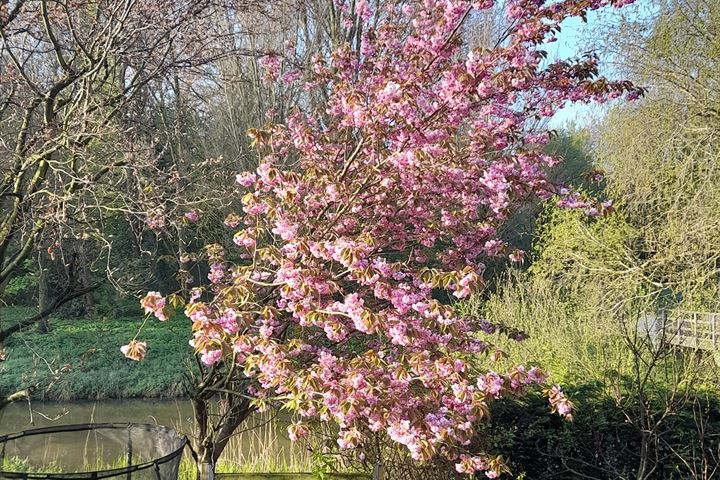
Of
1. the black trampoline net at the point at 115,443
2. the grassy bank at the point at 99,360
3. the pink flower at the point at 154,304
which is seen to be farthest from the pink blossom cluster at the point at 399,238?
the grassy bank at the point at 99,360

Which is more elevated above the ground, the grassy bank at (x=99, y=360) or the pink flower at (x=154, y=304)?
the pink flower at (x=154, y=304)

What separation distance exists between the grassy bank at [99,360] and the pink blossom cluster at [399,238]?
6.15 meters

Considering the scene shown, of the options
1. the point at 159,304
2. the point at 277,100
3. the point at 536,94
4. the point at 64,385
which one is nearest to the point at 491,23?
the point at 277,100

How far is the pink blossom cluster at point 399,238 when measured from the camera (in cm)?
233

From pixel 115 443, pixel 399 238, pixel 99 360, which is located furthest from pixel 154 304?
pixel 99 360

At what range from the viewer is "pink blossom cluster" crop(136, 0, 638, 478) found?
2.33 meters

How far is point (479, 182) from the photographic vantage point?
3070 millimetres

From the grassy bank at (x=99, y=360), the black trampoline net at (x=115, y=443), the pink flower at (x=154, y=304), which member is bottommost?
the grassy bank at (x=99, y=360)

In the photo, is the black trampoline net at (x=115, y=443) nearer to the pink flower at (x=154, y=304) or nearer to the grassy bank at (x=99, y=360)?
the pink flower at (x=154, y=304)

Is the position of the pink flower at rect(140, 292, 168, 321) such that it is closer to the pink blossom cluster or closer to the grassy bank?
the pink blossom cluster

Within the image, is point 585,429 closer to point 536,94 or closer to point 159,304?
point 536,94

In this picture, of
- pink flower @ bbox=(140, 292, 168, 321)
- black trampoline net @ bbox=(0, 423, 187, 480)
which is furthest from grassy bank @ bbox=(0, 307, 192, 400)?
pink flower @ bbox=(140, 292, 168, 321)

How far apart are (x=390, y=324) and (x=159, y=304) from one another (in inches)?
36.1

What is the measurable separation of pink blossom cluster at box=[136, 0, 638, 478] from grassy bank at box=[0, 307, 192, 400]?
6.15 metres
